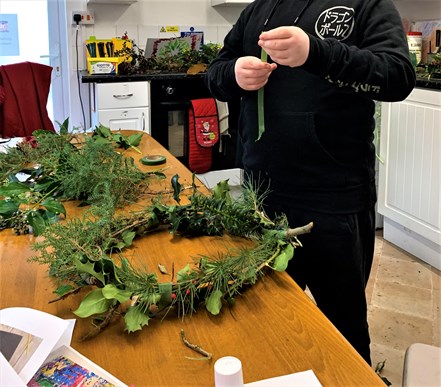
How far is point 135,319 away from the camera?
786 mm

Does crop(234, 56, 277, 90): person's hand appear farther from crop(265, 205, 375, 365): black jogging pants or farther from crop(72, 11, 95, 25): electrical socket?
crop(72, 11, 95, 25): electrical socket

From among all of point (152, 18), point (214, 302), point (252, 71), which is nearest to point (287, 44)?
point (252, 71)

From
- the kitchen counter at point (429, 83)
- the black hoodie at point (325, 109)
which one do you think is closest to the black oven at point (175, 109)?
the kitchen counter at point (429, 83)

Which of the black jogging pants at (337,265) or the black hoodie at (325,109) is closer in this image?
the black hoodie at (325,109)

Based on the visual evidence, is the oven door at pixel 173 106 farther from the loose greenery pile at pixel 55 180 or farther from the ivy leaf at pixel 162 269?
the ivy leaf at pixel 162 269

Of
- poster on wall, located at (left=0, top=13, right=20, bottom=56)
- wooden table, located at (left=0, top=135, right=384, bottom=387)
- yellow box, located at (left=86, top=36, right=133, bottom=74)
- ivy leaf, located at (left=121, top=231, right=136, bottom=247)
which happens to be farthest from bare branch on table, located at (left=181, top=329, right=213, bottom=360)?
poster on wall, located at (left=0, top=13, right=20, bottom=56)

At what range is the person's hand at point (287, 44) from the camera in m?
1.05

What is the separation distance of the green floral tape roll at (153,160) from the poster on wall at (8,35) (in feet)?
10.1

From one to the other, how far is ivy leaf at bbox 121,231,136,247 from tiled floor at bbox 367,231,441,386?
4.32 ft

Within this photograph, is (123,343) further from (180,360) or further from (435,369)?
(435,369)

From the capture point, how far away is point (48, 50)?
427cm

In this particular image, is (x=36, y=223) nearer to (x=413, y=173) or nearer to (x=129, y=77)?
(x=413, y=173)

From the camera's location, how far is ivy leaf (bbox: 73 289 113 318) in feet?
2.62

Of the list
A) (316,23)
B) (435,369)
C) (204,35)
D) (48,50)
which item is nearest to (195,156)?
(204,35)
